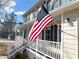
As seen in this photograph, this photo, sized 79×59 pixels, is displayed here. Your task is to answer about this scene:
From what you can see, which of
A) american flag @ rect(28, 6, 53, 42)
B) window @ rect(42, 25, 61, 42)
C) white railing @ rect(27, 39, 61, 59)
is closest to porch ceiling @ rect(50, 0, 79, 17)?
american flag @ rect(28, 6, 53, 42)

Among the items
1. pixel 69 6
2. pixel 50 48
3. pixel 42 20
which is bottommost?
pixel 50 48

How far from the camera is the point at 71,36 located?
952 centimetres

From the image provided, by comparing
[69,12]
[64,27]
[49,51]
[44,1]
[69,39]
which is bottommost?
[49,51]

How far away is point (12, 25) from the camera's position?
3211 inches

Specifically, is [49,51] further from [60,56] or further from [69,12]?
[69,12]

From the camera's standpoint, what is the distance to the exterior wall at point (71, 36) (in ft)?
29.8

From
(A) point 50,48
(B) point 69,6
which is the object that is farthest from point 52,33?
(B) point 69,6

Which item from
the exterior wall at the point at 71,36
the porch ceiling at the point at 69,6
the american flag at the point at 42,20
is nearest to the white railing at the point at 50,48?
the exterior wall at the point at 71,36

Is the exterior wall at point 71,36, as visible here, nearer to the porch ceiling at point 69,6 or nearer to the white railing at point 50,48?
the porch ceiling at point 69,6

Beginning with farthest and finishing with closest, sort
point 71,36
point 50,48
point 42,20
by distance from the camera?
point 50,48
point 71,36
point 42,20

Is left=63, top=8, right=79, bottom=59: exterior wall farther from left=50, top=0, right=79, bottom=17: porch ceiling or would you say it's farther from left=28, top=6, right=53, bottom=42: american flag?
left=28, top=6, right=53, bottom=42: american flag

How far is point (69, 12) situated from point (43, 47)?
4.38 metres

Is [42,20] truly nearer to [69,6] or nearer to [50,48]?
[69,6]

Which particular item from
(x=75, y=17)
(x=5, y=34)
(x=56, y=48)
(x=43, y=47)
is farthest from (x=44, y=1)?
(x=5, y=34)
